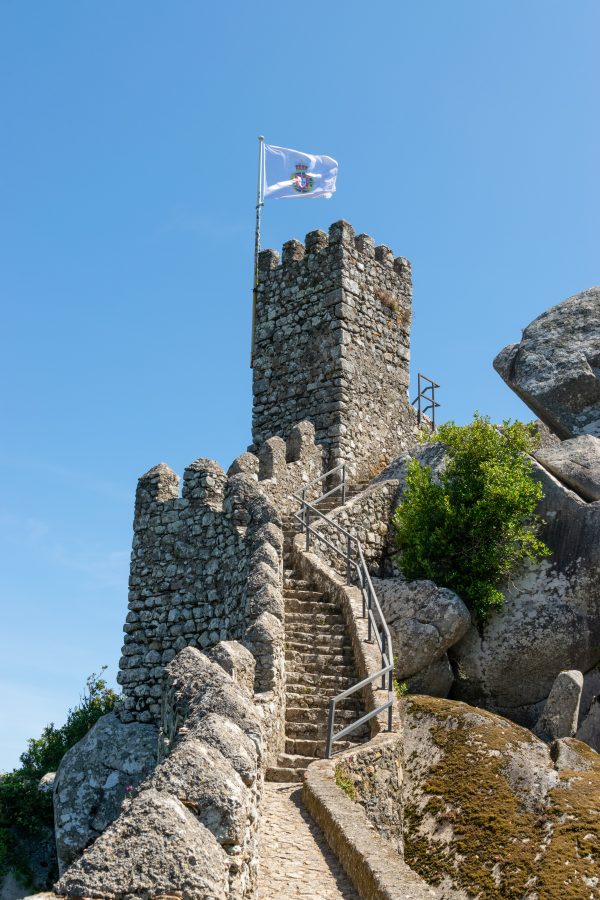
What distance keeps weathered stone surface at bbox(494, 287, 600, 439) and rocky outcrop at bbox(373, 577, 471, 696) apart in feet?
23.6

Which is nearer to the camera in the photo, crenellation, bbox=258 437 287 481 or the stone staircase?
the stone staircase

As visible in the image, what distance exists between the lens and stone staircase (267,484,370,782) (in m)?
11.5

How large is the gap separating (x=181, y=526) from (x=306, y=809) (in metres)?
7.52

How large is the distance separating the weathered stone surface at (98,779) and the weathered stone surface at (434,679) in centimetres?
414

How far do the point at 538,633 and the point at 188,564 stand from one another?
596 centimetres

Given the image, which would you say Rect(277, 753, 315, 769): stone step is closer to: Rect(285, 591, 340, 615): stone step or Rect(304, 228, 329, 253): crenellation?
Rect(285, 591, 340, 615): stone step

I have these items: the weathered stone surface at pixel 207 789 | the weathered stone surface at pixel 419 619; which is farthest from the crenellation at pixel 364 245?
the weathered stone surface at pixel 207 789

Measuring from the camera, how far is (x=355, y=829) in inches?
327

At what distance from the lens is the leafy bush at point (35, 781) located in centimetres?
1847

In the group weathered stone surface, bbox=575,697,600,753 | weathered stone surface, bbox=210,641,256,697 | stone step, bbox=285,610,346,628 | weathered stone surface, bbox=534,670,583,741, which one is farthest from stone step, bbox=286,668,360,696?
weathered stone surface, bbox=575,697,600,753

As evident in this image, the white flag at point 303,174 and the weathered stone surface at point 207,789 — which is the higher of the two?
the white flag at point 303,174

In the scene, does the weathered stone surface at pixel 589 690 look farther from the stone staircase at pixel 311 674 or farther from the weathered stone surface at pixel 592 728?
the stone staircase at pixel 311 674

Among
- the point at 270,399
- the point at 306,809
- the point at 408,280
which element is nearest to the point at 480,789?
the point at 306,809

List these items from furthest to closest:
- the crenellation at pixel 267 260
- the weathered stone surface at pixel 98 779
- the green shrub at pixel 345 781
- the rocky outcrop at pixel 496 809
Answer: the crenellation at pixel 267 260 < the weathered stone surface at pixel 98 779 < the green shrub at pixel 345 781 < the rocky outcrop at pixel 496 809
